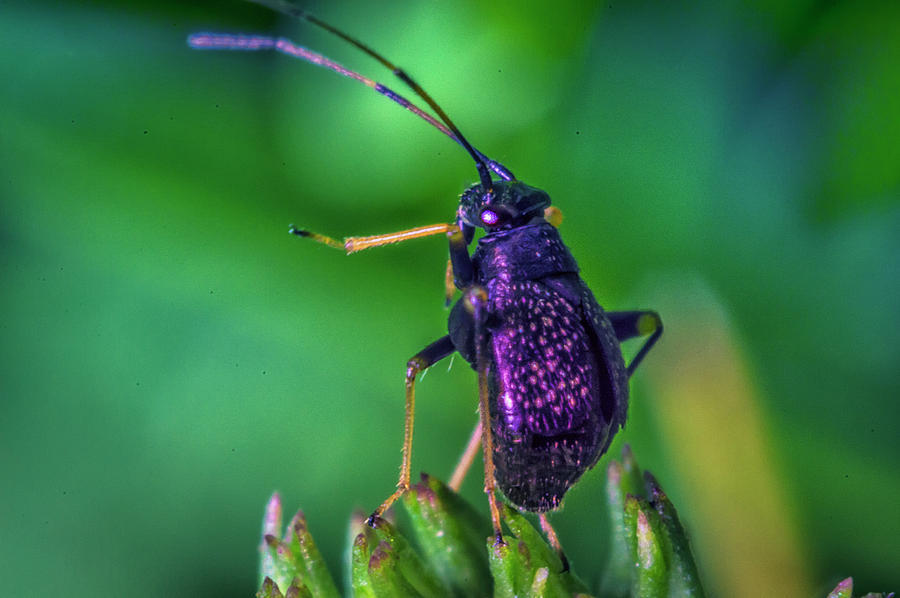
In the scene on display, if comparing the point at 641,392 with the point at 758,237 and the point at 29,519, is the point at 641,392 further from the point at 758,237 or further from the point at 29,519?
the point at 29,519

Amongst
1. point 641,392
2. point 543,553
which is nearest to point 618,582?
point 543,553

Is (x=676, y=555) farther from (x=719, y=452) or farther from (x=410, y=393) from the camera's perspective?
(x=719, y=452)

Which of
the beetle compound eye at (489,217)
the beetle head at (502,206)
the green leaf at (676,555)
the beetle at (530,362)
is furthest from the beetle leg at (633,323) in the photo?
the green leaf at (676,555)

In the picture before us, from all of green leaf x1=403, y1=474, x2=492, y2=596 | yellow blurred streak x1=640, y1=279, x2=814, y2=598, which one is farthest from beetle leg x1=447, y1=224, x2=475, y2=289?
yellow blurred streak x1=640, y1=279, x2=814, y2=598

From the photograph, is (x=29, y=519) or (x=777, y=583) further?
(x=29, y=519)

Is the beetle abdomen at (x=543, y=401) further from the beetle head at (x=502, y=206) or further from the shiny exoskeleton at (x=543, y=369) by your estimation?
the beetle head at (x=502, y=206)

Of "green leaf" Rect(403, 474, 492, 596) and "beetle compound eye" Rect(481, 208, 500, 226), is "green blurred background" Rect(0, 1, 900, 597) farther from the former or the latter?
"green leaf" Rect(403, 474, 492, 596)
